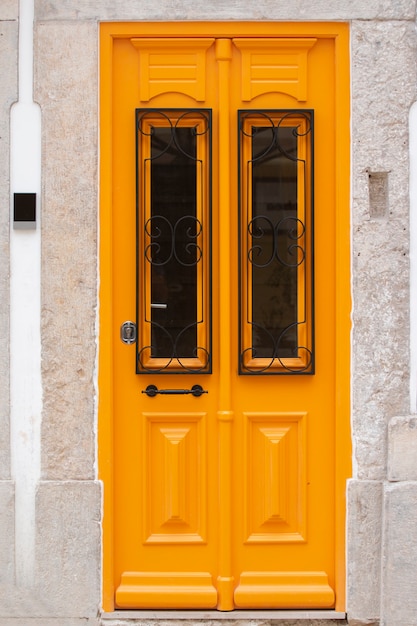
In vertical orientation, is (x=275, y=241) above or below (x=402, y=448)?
above

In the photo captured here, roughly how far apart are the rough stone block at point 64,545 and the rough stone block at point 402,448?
5.36 feet

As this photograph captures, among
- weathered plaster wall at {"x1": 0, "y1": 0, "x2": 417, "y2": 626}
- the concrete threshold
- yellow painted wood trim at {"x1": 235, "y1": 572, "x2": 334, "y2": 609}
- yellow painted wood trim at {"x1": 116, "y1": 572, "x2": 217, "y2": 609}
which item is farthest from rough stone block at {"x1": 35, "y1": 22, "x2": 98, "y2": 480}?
yellow painted wood trim at {"x1": 235, "y1": 572, "x2": 334, "y2": 609}

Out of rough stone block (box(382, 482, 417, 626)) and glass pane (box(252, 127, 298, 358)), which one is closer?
rough stone block (box(382, 482, 417, 626))

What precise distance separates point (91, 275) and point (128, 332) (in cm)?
38

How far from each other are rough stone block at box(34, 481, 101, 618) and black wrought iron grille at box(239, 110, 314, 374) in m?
1.20

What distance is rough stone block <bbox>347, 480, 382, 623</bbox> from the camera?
186 inches

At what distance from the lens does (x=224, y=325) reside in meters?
4.82

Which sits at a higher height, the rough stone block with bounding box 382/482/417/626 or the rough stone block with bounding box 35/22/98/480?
the rough stone block with bounding box 35/22/98/480

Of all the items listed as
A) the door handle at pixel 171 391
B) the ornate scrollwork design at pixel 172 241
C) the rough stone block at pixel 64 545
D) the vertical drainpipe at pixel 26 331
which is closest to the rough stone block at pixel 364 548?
the door handle at pixel 171 391

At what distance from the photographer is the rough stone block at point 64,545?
4.73 meters

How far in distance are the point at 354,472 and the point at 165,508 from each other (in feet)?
3.55

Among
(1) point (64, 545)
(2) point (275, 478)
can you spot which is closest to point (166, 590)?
(1) point (64, 545)

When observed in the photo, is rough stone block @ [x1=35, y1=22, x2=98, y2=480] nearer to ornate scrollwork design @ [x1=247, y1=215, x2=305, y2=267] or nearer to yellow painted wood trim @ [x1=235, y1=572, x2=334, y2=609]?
ornate scrollwork design @ [x1=247, y1=215, x2=305, y2=267]

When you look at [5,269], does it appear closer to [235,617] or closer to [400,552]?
[235,617]
